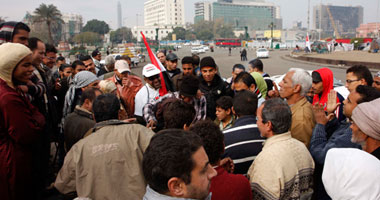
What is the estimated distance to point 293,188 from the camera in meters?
2.32

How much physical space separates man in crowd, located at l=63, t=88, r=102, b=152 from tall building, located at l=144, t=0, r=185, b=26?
164m

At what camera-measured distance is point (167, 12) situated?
167 meters

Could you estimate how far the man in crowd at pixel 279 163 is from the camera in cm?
223

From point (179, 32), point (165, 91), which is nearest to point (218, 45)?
point (179, 32)

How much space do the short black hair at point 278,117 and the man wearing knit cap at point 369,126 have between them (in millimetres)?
489

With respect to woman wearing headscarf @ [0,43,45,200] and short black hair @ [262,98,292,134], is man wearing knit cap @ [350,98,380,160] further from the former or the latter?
woman wearing headscarf @ [0,43,45,200]

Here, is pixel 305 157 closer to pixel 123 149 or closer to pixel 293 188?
pixel 293 188

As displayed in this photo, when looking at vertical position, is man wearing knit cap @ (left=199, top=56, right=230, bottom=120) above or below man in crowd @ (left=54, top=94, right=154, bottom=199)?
above

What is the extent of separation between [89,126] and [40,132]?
52 cm

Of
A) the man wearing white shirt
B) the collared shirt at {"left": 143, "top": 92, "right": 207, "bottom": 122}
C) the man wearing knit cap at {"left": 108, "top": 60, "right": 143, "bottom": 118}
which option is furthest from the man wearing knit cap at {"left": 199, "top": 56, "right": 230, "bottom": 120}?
the man wearing knit cap at {"left": 108, "top": 60, "right": 143, "bottom": 118}

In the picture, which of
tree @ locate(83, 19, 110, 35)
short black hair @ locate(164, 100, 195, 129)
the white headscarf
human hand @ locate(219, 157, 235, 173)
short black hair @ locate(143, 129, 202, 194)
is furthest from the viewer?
tree @ locate(83, 19, 110, 35)

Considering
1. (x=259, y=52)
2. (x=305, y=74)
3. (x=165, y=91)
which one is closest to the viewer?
(x=305, y=74)

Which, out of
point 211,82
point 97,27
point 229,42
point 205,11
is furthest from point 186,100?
point 205,11

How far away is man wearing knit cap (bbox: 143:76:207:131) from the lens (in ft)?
11.6
